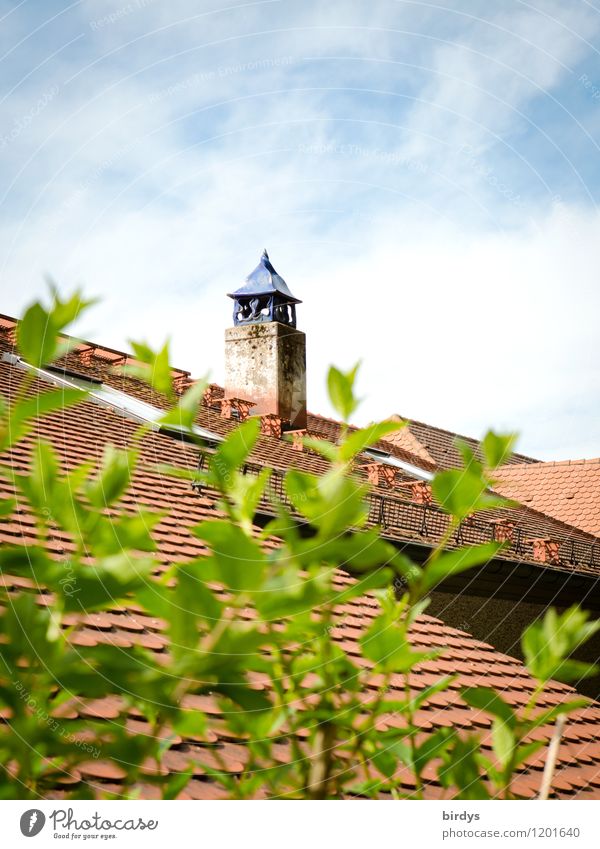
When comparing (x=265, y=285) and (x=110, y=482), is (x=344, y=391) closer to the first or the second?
(x=110, y=482)

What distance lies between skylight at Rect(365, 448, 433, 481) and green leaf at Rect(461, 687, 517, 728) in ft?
30.9

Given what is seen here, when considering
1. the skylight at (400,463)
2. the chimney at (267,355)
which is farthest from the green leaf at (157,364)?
the skylight at (400,463)

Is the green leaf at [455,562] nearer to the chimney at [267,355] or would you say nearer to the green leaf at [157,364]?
the green leaf at [157,364]

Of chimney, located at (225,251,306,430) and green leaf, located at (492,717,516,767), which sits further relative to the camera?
chimney, located at (225,251,306,430)

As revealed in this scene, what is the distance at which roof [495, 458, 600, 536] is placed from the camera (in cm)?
1395

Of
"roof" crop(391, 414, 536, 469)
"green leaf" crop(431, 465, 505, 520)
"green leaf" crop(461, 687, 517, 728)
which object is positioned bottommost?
"green leaf" crop(461, 687, 517, 728)

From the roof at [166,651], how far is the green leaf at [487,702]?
0.13 metres

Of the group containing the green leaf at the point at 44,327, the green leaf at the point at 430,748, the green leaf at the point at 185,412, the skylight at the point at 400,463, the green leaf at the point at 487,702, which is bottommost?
the green leaf at the point at 430,748

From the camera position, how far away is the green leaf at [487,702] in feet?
2.62

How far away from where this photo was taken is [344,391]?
0.77 m

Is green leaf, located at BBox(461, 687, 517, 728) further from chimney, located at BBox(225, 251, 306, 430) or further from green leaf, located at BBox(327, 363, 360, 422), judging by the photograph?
chimney, located at BBox(225, 251, 306, 430)

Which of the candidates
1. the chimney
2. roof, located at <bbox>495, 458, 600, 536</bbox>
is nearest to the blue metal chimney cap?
the chimney
